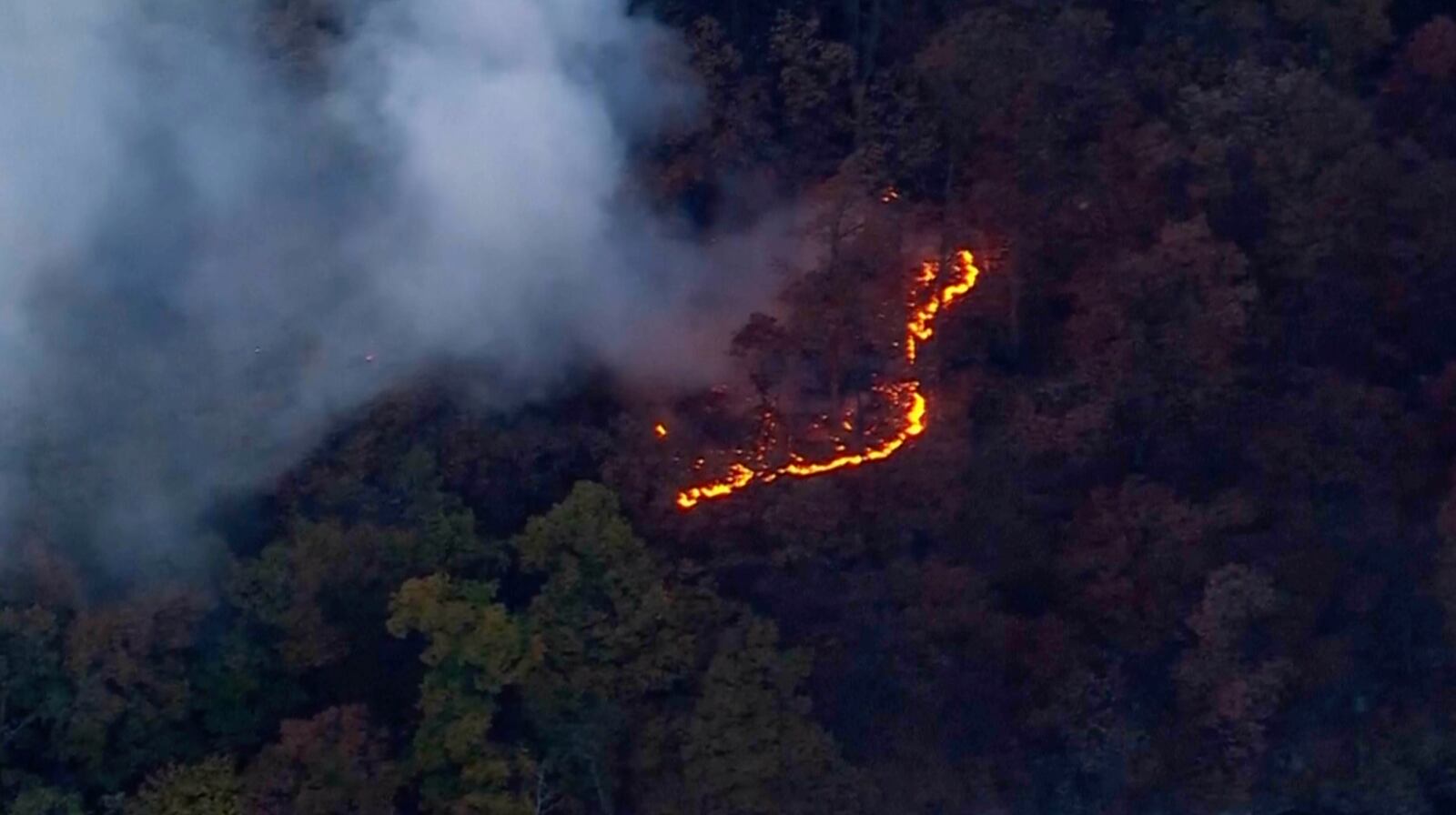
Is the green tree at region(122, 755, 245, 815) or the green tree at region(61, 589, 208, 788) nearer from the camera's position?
the green tree at region(61, 589, 208, 788)

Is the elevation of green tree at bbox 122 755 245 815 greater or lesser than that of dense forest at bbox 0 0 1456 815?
lesser

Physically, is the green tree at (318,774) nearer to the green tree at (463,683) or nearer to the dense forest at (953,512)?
the dense forest at (953,512)

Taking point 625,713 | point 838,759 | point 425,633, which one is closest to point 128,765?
point 425,633

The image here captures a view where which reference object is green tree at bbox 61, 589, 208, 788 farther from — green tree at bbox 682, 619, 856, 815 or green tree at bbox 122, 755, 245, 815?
green tree at bbox 682, 619, 856, 815

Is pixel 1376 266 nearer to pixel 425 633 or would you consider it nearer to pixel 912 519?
pixel 912 519

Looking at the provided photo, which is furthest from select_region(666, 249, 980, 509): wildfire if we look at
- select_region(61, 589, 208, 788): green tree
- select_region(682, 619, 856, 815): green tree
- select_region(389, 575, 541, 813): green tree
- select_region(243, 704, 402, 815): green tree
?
select_region(61, 589, 208, 788): green tree

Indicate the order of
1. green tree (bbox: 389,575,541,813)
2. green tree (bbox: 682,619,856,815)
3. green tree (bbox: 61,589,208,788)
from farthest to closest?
green tree (bbox: 682,619,856,815) → green tree (bbox: 389,575,541,813) → green tree (bbox: 61,589,208,788)

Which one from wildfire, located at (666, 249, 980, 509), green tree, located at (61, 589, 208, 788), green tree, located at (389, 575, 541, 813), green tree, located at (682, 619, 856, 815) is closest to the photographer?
green tree, located at (61, 589, 208, 788)
